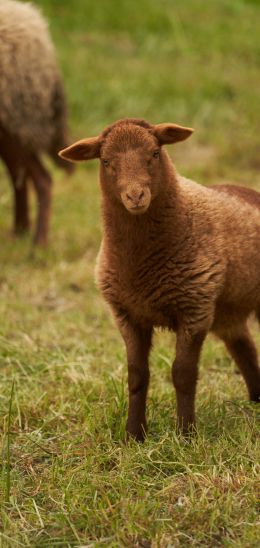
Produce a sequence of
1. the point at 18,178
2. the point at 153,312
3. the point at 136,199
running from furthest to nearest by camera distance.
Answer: the point at 18,178 < the point at 153,312 < the point at 136,199

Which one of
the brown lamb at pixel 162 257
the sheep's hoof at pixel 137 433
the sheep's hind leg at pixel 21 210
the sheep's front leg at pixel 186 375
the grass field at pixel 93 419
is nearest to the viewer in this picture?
the grass field at pixel 93 419

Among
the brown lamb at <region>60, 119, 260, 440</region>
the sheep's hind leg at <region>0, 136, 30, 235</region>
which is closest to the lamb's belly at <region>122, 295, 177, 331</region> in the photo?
the brown lamb at <region>60, 119, 260, 440</region>

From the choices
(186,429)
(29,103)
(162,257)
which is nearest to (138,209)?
(162,257)

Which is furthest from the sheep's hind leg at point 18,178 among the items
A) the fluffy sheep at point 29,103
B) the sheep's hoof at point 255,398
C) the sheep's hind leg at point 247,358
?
the sheep's hoof at point 255,398

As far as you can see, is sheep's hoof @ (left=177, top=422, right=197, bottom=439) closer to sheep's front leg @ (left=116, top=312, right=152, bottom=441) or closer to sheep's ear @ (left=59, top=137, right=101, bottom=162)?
sheep's front leg @ (left=116, top=312, right=152, bottom=441)

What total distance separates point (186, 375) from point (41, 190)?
4623mm

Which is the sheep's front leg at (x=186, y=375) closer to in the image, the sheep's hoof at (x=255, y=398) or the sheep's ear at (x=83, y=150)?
the sheep's hoof at (x=255, y=398)

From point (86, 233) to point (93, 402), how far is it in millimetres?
Result: 3835

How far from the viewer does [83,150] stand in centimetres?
384

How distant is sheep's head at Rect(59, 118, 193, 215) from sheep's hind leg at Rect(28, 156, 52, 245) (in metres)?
4.22

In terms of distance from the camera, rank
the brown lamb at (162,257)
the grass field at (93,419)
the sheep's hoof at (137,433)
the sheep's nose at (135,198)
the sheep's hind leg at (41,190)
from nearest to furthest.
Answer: the grass field at (93,419) → the sheep's nose at (135,198) → the brown lamb at (162,257) → the sheep's hoof at (137,433) → the sheep's hind leg at (41,190)

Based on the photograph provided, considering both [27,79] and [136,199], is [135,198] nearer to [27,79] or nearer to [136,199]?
[136,199]

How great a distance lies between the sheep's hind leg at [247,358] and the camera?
4.43m

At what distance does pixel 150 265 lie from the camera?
12.6ft
